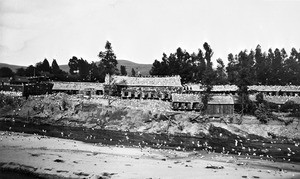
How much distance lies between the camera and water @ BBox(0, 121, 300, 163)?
4428 centimetres

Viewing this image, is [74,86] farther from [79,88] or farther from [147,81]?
[147,81]

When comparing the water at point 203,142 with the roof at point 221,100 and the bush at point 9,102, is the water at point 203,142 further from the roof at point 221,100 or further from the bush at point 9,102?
the bush at point 9,102

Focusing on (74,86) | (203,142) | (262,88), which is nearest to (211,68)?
(262,88)

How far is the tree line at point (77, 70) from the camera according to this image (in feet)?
340

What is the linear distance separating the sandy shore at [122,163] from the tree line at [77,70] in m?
61.3

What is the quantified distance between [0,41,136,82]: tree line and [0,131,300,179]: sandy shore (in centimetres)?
6126

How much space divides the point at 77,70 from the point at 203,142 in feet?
433

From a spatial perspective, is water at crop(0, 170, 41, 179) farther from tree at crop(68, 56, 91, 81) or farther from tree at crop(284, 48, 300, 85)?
tree at crop(68, 56, 91, 81)

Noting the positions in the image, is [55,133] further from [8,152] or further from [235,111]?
[235,111]

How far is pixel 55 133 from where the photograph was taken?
55000mm

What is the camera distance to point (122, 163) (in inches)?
1303

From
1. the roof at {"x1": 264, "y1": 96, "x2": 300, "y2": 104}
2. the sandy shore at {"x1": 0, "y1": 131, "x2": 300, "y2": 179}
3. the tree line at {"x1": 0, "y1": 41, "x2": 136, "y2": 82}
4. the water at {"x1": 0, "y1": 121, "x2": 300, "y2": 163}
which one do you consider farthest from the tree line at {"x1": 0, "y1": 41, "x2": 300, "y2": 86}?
the sandy shore at {"x1": 0, "y1": 131, "x2": 300, "y2": 179}

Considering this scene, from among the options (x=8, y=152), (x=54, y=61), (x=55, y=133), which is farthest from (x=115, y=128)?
(x=54, y=61)

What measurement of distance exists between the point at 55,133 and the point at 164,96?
36.6m
